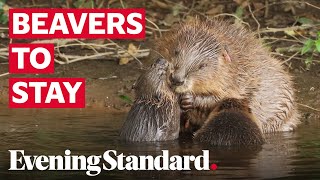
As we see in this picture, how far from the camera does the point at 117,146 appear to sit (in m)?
9.38

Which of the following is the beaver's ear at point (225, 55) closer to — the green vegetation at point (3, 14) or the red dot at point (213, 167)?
the red dot at point (213, 167)

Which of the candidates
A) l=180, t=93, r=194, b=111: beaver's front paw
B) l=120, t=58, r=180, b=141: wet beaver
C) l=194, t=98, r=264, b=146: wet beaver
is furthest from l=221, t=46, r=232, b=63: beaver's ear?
l=120, t=58, r=180, b=141: wet beaver

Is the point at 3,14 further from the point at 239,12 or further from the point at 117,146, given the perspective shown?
the point at 117,146

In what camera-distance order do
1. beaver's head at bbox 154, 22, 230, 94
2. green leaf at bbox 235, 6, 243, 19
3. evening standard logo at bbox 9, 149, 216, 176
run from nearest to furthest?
evening standard logo at bbox 9, 149, 216, 176 < beaver's head at bbox 154, 22, 230, 94 < green leaf at bbox 235, 6, 243, 19

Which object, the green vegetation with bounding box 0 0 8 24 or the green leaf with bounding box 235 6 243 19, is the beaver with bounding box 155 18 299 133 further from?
the green vegetation with bounding box 0 0 8 24

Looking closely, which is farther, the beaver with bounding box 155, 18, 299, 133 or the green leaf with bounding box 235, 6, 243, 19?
the green leaf with bounding box 235, 6, 243, 19

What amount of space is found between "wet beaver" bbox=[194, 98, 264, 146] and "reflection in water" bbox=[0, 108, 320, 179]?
13cm

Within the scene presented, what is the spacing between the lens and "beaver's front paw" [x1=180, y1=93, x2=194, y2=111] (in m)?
9.95

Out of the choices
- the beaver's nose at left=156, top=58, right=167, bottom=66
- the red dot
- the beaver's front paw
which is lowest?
the red dot

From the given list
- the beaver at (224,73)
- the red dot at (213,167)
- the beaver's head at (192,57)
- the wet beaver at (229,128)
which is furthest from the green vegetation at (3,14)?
the red dot at (213,167)

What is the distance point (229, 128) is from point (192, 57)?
695mm

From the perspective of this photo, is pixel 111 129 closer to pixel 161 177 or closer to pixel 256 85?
pixel 256 85

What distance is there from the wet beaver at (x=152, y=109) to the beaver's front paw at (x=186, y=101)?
0.09m

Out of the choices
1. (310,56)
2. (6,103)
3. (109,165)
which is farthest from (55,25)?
(109,165)
